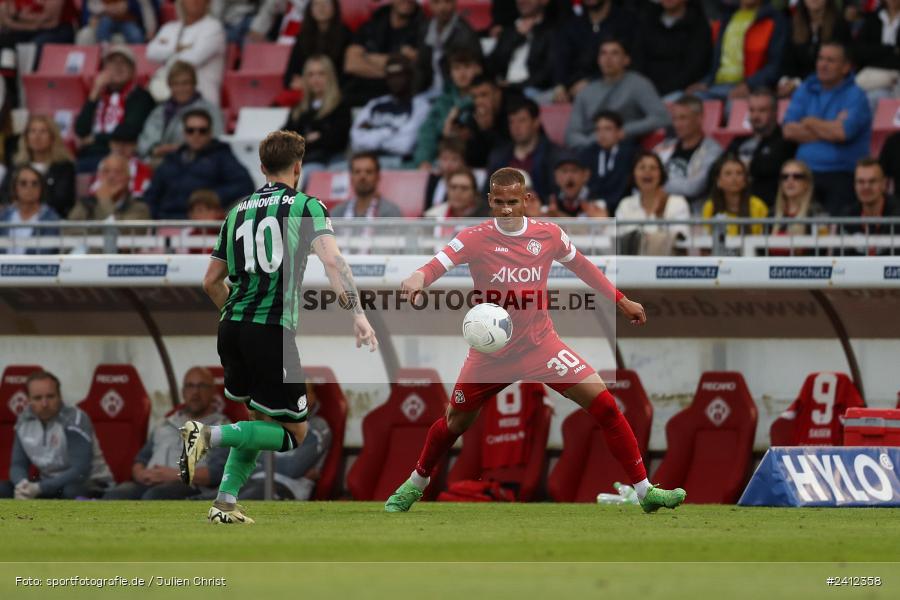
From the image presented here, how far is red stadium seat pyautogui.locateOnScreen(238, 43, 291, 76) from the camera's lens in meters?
18.6

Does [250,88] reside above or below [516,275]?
above

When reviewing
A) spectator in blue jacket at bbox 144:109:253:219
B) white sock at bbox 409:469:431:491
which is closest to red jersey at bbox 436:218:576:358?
white sock at bbox 409:469:431:491

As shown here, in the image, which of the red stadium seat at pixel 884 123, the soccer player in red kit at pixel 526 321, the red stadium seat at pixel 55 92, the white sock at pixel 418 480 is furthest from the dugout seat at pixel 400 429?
the red stadium seat at pixel 55 92

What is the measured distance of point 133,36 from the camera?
774 inches

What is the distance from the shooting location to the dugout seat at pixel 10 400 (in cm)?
1440

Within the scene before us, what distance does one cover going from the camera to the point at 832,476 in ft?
35.7

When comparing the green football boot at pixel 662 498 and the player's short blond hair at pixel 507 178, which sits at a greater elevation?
the player's short blond hair at pixel 507 178

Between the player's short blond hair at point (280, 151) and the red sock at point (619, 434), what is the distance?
2.21 metres

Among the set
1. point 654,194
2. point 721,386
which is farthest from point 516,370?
point 654,194

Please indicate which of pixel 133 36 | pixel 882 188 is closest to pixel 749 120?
pixel 882 188

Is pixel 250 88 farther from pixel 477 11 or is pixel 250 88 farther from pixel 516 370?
pixel 516 370

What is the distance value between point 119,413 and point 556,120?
495 cm

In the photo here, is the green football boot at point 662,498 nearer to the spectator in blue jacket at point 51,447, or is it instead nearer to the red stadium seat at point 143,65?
the spectator in blue jacket at point 51,447

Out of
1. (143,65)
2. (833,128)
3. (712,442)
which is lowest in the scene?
(712,442)
